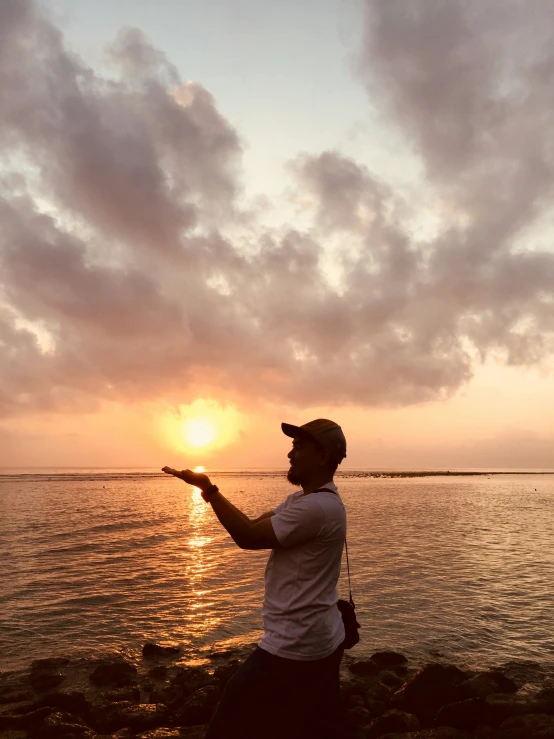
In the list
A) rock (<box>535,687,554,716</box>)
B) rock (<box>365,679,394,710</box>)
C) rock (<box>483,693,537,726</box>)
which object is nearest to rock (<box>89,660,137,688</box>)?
rock (<box>365,679,394,710</box>)

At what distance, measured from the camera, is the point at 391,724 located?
7918 mm

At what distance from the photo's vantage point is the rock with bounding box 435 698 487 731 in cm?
837

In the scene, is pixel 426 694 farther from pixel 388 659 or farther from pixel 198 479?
pixel 198 479

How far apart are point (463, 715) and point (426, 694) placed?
672mm

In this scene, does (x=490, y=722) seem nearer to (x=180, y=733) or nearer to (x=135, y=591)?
(x=180, y=733)

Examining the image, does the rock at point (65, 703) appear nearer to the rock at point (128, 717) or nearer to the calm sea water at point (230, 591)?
the rock at point (128, 717)

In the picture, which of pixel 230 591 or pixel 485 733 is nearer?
pixel 485 733

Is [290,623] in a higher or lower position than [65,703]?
higher

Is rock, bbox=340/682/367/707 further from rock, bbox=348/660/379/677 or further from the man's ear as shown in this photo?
the man's ear

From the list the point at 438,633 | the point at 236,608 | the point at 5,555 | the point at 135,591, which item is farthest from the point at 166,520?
the point at 438,633

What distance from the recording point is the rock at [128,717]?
8289mm

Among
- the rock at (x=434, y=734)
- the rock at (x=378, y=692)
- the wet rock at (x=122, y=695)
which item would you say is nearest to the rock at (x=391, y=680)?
the rock at (x=378, y=692)

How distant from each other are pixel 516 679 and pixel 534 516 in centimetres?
3977

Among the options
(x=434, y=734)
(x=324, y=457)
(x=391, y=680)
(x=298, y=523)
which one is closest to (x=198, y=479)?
(x=298, y=523)
